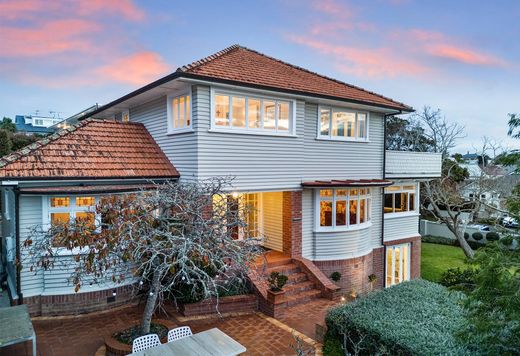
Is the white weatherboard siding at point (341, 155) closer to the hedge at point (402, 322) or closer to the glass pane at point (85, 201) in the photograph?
the hedge at point (402, 322)

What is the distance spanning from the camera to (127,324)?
9.37 m

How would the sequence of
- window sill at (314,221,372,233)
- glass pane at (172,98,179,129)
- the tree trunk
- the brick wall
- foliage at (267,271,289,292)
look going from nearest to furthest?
the tree trunk < foliage at (267,271,289,292) < glass pane at (172,98,179,129) < the brick wall < window sill at (314,221,372,233)

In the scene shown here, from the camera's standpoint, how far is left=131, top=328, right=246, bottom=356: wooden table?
5.65m

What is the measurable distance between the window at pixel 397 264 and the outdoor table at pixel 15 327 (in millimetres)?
14627

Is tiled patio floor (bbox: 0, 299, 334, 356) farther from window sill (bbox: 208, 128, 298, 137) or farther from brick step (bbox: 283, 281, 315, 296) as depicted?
window sill (bbox: 208, 128, 298, 137)

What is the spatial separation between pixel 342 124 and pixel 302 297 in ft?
24.1

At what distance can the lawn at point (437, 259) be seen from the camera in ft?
73.5

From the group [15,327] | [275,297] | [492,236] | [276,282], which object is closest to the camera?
[15,327]

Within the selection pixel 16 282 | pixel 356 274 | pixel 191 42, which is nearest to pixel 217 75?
pixel 16 282

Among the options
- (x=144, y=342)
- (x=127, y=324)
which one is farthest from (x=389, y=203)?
(x=144, y=342)

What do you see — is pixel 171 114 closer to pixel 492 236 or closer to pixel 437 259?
pixel 437 259

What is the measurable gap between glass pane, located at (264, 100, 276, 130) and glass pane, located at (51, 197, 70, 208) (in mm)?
6701

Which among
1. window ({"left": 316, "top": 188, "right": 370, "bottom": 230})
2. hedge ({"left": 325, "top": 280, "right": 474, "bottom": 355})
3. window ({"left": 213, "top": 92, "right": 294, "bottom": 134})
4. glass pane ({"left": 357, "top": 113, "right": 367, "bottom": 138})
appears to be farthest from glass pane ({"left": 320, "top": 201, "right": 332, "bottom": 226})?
hedge ({"left": 325, "top": 280, "right": 474, "bottom": 355})

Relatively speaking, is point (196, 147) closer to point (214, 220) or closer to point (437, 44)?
point (214, 220)
